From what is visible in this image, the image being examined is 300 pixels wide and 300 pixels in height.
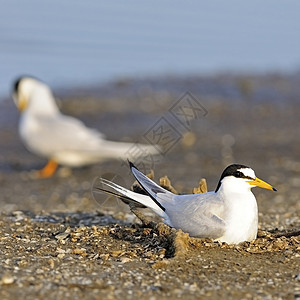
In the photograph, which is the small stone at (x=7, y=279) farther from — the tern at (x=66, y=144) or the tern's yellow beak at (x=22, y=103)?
the tern's yellow beak at (x=22, y=103)

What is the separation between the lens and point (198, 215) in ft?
16.4

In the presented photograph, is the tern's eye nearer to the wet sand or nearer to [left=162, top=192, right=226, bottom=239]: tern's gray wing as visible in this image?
[left=162, top=192, right=226, bottom=239]: tern's gray wing

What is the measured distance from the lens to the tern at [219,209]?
16.2ft

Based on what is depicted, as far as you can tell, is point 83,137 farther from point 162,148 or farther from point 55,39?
point 55,39

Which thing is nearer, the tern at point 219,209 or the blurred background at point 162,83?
the tern at point 219,209

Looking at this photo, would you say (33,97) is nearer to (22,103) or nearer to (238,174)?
(22,103)

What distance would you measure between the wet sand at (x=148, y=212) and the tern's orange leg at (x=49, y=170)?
13cm

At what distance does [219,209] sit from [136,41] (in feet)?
44.4

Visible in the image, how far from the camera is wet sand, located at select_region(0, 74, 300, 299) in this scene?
4.27 m

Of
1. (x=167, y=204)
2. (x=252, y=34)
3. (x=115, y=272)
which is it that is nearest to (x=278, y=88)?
(x=252, y=34)

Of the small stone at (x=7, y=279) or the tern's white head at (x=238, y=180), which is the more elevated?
the tern's white head at (x=238, y=180)

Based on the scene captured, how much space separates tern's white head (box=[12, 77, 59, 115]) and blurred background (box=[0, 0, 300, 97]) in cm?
285

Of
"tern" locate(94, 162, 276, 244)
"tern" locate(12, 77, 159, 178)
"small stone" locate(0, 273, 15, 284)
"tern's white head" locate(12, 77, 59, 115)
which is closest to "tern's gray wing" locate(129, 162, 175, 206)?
"tern" locate(94, 162, 276, 244)

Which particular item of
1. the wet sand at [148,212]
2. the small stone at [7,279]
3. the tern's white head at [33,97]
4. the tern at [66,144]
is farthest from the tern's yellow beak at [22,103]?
the small stone at [7,279]
